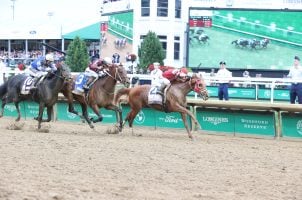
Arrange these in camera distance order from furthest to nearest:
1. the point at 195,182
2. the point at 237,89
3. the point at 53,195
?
1. the point at 237,89
2. the point at 195,182
3. the point at 53,195

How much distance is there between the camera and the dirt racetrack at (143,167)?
7.41 metres

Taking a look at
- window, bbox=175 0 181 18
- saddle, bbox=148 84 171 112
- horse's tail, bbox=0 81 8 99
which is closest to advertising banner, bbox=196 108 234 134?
saddle, bbox=148 84 171 112

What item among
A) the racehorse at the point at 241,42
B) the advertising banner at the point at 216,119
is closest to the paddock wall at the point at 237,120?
the advertising banner at the point at 216,119

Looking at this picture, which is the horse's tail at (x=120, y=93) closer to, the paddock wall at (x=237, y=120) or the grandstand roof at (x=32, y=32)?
the paddock wall at (x=237, y=120)

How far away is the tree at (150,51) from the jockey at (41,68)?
22.9 metres

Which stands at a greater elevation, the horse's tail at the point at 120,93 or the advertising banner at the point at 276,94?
the horse's tail at the point at 120,93

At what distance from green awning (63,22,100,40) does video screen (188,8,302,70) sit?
18355 millimetres

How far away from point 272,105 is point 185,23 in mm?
29690

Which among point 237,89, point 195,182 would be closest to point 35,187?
point 195,182

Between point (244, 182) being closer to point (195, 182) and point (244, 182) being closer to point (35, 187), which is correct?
point (195, 182)

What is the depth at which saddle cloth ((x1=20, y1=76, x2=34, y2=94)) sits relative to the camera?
53.7ft

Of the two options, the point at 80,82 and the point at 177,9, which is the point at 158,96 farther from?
the point at 177,9

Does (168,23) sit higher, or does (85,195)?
(168,23)

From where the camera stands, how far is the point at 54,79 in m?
15.8
